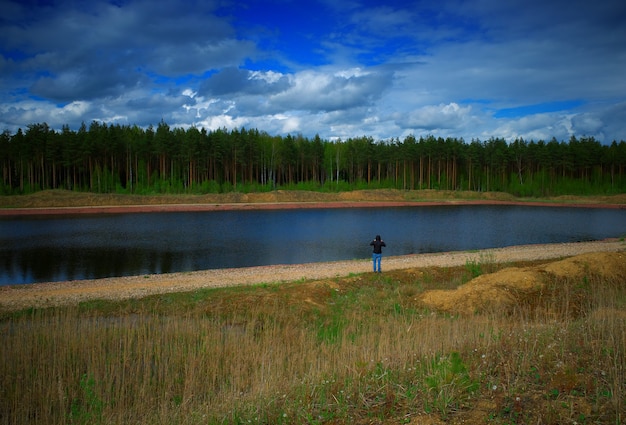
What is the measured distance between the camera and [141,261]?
1120 inches

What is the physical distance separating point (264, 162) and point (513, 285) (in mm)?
89715

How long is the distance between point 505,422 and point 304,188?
90.3 meters

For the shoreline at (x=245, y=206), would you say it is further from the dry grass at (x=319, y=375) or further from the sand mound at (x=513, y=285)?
the dry grass at (x=319, y=375)

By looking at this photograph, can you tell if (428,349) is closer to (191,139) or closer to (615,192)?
(191,139)

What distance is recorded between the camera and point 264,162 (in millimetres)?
100688

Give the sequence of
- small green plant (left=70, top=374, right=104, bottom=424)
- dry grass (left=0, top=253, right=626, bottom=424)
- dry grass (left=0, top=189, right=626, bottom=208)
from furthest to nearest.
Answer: dry grass (left=0, top=189, right=626, bottom=208)
small green plant (left=70, top=374, right=104, bottom=424)
dry grass (left=0, top=253, right=626, bottom=424)

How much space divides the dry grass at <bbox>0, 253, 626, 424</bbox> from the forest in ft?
262

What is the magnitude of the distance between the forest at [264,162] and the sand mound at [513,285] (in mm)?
77109

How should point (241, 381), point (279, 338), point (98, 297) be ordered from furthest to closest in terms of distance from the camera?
1. point (98, 297)
2. point (279, 338)
3. point (241, 381)

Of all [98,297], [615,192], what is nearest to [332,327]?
[98,297]

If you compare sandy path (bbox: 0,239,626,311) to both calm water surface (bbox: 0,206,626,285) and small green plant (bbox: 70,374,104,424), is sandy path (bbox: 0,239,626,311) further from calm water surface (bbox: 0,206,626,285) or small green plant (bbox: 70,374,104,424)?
small green plant (bbox: 70,374,104,424)

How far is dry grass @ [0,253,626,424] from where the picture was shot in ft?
18.1

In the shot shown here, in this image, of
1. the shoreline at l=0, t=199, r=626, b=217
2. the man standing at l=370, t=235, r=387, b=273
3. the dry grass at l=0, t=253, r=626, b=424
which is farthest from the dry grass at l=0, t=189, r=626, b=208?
the dry grass at l=0, t=253, r=626, b=424

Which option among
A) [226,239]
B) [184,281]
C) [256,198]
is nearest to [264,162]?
[256,198]
